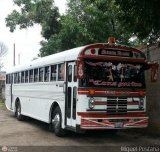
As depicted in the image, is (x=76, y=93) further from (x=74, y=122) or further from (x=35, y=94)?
(x=35, y=94)

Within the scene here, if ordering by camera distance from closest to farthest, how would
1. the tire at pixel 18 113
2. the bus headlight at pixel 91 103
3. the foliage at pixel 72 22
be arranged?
1. the bus headlight at pixel 91 103
2. the foliage at pixel 72 22
3. the tire at pixel 18 113

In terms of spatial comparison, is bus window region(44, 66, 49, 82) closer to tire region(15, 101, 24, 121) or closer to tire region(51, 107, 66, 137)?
tire region(51, 107, 66, 137)

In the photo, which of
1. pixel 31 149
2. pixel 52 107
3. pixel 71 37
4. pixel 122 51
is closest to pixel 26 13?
pixel 71 37

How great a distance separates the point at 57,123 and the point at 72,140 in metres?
1.02

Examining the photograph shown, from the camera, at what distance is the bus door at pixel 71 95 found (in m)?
12.2

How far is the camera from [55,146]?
11.5 meters

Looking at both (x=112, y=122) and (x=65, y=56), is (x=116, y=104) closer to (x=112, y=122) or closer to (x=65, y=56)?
(x=112, y=122)

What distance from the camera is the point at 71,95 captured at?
12.5 m

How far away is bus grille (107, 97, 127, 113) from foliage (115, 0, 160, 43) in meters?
2.11

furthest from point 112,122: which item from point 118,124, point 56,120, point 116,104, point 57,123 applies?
point 56,120

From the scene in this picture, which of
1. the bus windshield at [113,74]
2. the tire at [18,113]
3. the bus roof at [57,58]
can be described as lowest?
the tire at [18,113]

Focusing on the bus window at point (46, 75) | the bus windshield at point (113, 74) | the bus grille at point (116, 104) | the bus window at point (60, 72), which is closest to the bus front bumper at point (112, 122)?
the bus grille at point (116, 104)

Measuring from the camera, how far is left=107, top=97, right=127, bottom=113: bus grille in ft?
39.4

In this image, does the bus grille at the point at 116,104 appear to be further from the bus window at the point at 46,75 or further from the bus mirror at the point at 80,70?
the bus window at the point at 46,75
